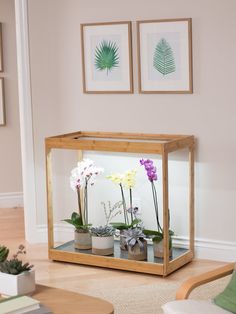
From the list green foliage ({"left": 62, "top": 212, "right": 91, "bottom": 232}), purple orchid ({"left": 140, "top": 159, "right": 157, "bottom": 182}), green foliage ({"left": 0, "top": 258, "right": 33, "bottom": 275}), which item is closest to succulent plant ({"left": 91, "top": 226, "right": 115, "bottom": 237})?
green foliage ({"left": 62, "top": 212, "right": 91, "bottom": 232})

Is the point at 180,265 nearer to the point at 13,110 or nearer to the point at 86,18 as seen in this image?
the point at 86,18

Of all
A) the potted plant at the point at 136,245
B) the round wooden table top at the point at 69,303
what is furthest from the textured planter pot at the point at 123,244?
the round wooden table top at the point at 69,303

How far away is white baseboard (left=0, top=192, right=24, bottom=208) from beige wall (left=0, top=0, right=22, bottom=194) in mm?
33

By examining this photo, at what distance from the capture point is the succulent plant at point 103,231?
203 inches

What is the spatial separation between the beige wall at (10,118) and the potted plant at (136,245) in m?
2.48

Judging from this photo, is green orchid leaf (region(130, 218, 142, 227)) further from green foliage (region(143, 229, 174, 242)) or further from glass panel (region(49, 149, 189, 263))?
glass panel (region(49, 149, 189, 263))

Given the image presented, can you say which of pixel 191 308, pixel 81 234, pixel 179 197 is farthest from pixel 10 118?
pixel 191 308

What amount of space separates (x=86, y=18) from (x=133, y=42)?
1.49ft

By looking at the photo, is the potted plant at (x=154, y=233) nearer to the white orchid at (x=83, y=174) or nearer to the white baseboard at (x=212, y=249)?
the white baseboard at (x=212, y=249)

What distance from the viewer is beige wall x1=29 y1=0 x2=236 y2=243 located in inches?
199

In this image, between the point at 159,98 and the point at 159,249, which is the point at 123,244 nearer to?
the point at 159,249

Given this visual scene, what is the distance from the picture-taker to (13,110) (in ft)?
23.3

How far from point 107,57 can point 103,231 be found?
4.28ft

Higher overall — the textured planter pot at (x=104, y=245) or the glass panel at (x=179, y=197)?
the glass panel at (x=179, y=197)
